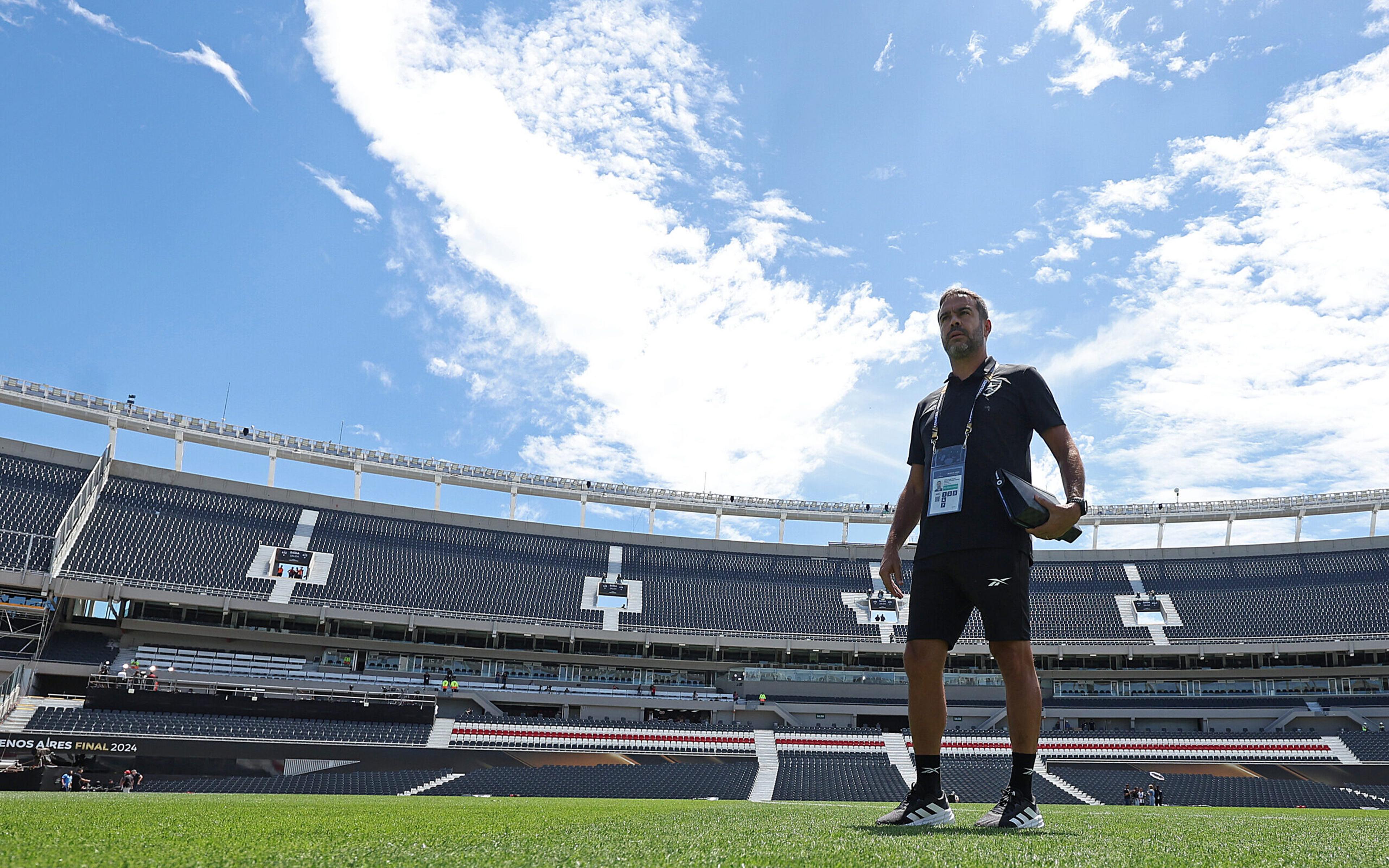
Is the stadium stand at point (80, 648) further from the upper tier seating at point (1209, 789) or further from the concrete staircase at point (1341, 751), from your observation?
the concrete staircase at point (1341, 751)

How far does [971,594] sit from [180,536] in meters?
46.5

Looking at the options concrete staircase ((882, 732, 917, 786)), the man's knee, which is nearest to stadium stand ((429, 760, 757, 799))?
concrete staircase ((882, 732, 917, 786))

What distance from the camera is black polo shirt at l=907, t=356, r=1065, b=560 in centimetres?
424

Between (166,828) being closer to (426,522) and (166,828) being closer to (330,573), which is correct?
(330,573)

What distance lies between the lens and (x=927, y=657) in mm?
4340

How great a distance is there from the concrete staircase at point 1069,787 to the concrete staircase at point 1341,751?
10.8 metres

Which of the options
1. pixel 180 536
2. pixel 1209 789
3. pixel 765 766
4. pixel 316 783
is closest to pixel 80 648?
pixel 180 536

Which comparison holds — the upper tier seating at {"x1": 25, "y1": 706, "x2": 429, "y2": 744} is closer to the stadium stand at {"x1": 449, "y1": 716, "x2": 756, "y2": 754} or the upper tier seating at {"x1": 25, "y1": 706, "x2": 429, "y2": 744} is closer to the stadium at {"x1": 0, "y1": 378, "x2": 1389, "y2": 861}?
the stadium at {"x1": 0, "y1": 378, "x2": 1389, "y2": 861}

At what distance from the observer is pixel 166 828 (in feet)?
9.32

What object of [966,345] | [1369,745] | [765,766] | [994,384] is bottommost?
[765,766]

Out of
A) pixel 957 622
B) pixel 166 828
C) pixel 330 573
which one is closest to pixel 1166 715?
pixel 330 573

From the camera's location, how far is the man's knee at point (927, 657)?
434cm

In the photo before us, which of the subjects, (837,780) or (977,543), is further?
(837,780)

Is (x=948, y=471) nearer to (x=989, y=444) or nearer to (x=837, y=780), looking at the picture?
(x=989, y=444)
